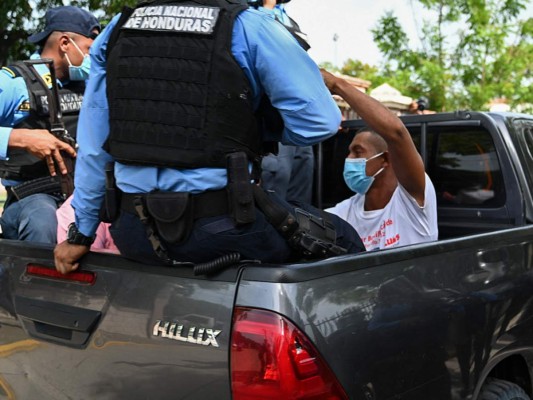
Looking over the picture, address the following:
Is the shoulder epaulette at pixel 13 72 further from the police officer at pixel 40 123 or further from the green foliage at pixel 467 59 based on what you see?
the green foliage at pixel 467 59

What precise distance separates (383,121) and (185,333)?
5.35 feet

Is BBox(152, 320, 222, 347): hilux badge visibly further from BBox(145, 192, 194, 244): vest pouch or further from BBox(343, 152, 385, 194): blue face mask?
BBox(343, 152, 385, 194): blue face mask

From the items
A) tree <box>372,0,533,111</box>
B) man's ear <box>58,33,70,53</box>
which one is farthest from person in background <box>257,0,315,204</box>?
tree <box>372,0,533,111</box>

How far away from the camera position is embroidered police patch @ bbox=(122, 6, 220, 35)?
2236 mm

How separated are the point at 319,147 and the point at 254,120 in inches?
95.1

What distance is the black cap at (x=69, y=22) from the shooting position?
153 inches

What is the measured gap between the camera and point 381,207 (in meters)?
3.85

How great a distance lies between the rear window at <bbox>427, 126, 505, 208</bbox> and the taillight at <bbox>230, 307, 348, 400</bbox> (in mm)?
2210

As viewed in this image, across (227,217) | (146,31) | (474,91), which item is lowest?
(474,91)

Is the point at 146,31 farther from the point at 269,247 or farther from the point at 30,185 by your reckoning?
the point at 30,185

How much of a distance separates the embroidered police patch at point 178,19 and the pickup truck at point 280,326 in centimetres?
79

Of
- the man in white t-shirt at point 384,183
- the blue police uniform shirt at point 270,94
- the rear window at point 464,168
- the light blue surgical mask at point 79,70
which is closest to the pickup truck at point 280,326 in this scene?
the blue police uniform shirt at point 270,94

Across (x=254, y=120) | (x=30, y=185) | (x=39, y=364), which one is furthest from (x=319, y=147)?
(x=39, y=364)

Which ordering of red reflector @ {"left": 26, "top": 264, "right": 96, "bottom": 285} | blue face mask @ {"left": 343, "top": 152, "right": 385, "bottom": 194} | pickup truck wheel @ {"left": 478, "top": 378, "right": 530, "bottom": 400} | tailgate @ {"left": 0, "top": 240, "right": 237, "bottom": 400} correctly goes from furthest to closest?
blue face mask @ {"left": 343, "top": 152, "right": 385, "bottom": 194}
pickup truck wheel @ {"left": 478, "top": 378, "right": 530, "bottom": 400}
red reflector @ {"left": 26, "top": 264, "right": 96, "bottom": 285}
tailgate @ {"left": 0, "top": 240, "right": 237, "bottom": 400}
